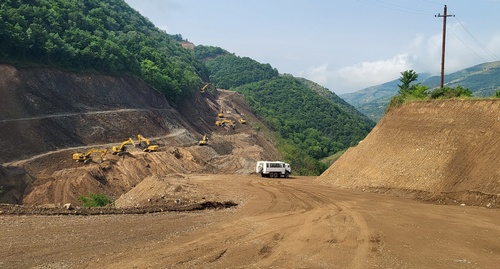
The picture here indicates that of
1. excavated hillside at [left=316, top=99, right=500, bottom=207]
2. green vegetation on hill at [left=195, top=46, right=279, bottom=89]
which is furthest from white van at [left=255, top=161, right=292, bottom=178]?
green vegetation on hill at [left=195, top=46, right=279, bottom=89]

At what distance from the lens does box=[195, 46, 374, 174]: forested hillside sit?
101m

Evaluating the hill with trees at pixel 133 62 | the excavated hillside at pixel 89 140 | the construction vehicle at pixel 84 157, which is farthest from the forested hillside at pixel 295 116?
the construction vehicle at pixel 84 157

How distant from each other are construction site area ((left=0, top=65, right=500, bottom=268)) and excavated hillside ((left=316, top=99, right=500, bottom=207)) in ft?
0.32

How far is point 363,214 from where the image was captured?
21.4 m

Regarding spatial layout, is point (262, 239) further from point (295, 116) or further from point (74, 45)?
point (295, 116)

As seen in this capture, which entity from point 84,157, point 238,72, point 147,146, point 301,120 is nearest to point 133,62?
point 147,146

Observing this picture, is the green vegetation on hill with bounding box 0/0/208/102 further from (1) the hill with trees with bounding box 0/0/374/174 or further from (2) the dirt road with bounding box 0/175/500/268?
(2) the dirt road with bounding box 0/175/500/268

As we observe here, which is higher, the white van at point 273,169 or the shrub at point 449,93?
the shrub at point 449,93

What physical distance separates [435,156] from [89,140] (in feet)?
138

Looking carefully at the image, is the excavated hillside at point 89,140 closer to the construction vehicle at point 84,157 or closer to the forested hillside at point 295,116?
the construction vehicle at point 84,157

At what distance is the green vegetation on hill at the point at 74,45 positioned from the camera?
180 feet

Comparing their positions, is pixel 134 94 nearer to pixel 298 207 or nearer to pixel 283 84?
pixel 298 207

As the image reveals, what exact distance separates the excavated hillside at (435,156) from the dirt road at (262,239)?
2783mm

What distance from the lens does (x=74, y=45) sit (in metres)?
63.8
